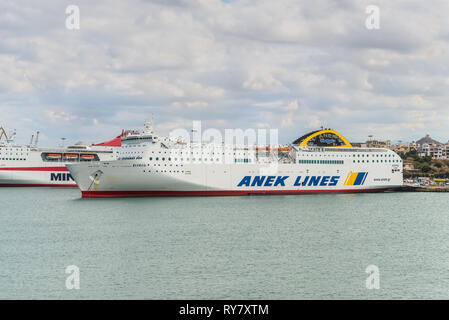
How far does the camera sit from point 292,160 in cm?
3791

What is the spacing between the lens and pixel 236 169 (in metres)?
34.2

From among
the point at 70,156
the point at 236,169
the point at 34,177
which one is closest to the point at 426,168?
the point at 236,169

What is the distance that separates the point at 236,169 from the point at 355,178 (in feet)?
34.2

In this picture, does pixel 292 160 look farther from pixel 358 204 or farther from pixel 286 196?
pixel 358 204

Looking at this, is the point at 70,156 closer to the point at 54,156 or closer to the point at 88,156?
the point at 54,156

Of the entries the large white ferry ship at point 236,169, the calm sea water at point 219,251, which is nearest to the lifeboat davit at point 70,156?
the large white ferry ship at point 236,169

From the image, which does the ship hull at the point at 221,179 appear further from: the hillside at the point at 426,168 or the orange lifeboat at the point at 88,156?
the hillside at the point at 426,168

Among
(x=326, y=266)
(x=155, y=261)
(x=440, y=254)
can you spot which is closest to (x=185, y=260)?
(x=155, y=261)

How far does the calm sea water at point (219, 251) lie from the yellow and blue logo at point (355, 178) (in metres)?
11.1

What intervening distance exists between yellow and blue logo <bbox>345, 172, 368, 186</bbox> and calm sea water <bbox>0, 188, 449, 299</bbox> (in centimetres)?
1108

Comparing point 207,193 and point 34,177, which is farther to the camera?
point 34,177

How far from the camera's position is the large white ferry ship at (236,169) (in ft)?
101

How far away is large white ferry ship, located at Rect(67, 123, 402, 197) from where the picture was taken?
101 ft

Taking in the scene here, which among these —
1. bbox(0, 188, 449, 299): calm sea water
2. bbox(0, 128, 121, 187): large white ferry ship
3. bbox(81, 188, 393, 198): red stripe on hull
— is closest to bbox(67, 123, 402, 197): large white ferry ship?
bbox(81, 188, 393, 198): red stripe on hull
